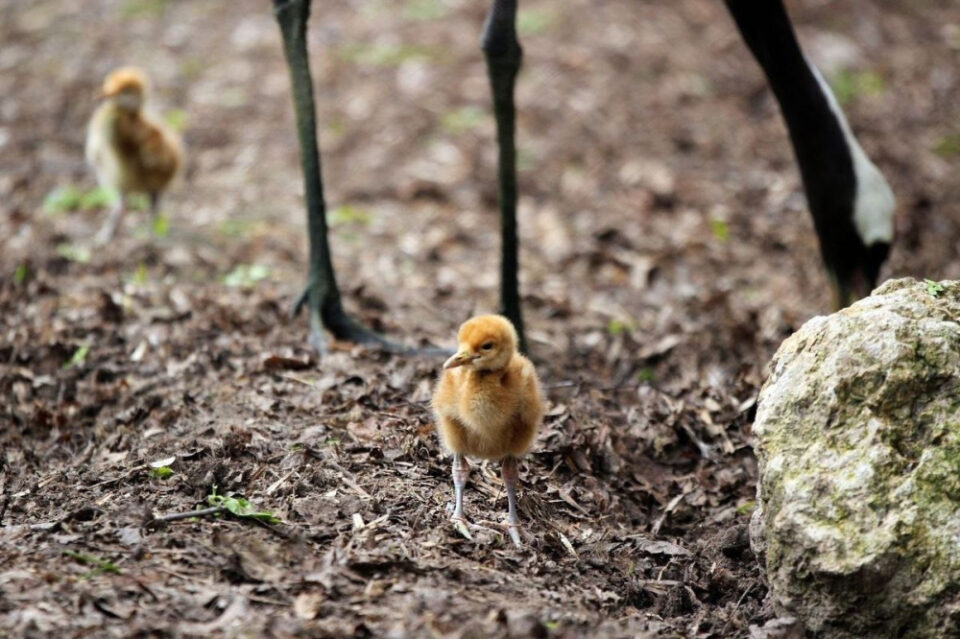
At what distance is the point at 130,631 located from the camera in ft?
10.6

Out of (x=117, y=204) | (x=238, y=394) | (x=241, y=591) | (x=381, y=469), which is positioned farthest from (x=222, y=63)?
(x=241, y=591)

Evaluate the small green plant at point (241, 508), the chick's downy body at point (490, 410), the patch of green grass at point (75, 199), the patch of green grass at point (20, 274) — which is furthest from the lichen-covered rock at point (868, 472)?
the patch of green grass at point (75, 199)

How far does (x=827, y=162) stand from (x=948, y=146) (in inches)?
166

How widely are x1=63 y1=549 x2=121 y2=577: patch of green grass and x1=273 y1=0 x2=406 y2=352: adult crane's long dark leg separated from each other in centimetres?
210

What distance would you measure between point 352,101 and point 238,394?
5311 millimetres

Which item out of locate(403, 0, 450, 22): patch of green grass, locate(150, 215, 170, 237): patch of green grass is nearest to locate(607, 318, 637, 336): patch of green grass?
locate(150, 215, 170, 237): patch of green grass

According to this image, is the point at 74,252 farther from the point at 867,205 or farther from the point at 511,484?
the point at 867,205

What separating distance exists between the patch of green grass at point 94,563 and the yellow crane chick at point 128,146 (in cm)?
411

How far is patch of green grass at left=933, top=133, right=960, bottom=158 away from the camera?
29.9ft

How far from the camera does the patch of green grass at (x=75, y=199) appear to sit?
26.6ft

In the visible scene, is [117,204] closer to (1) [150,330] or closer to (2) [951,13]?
(1) [150,330]

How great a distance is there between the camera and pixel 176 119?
9.73m

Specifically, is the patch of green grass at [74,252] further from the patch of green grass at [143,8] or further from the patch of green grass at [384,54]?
the patch of green grass at [143,8]

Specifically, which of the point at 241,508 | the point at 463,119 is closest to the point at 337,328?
the point at 241,508
